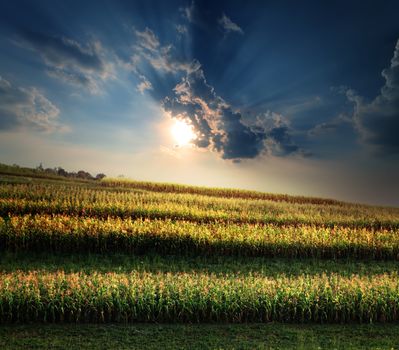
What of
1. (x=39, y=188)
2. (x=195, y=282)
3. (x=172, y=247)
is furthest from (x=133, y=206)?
(x=195, y=282)

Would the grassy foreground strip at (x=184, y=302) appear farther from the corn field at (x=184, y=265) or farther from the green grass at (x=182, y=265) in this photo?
the green grass at (x=182, y=265)

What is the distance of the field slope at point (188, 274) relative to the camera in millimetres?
10672

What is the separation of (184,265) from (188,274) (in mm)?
2080

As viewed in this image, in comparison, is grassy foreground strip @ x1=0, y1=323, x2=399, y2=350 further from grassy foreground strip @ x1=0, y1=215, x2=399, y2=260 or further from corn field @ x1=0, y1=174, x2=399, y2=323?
grassy foreground strip @ x1=0, y1=215, x2=399, y2=260

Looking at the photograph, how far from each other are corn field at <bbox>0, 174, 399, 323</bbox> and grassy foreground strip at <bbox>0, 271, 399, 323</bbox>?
31mm

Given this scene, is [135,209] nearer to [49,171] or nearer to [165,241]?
[165,241]

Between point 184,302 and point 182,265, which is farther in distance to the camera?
point 182,265

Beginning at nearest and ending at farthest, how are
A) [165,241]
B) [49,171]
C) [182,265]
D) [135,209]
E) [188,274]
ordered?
[188,274] < [182,265] < [165,241] < [135,209] < [49,171]

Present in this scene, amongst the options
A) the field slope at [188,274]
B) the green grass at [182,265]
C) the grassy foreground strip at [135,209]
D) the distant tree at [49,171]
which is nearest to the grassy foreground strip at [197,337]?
the field slope at [188,274]

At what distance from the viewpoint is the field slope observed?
10672 millimetres

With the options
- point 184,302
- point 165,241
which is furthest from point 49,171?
point 184,302

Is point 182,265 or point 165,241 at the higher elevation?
point 165,241

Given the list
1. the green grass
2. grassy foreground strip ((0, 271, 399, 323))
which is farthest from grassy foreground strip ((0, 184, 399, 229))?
grassy foreground strip ((0, 271, 399, 323))

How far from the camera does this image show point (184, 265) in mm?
16859
